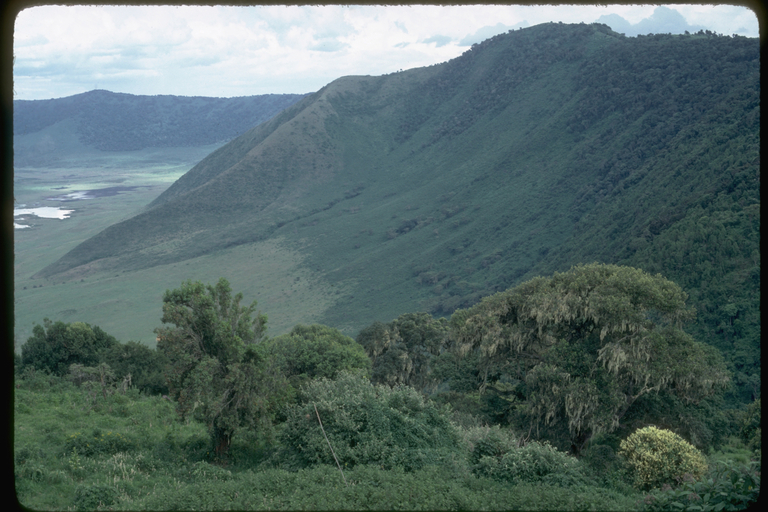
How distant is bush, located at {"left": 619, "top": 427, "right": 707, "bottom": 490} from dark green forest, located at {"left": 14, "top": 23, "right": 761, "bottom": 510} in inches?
2.1

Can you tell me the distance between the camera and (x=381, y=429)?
11.9 meters

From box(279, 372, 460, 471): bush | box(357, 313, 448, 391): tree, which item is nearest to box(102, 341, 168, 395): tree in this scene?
box(357, 313, 448, 391): tree

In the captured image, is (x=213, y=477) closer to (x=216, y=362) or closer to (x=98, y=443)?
(x=216, y=362)

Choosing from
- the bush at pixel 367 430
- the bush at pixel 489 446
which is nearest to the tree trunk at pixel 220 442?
the bush at pixel 367 430

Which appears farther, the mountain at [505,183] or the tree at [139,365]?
the mountain at [505,183]

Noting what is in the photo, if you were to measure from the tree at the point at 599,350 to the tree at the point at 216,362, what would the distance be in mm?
8524

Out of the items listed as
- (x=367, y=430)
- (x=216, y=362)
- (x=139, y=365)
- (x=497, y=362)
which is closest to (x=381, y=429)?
(x=367, y=430)

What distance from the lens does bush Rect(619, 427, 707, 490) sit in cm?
1039

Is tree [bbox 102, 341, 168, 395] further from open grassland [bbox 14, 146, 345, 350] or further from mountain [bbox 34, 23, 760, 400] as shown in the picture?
open grassland [bbox 14, 146, 345, 350]

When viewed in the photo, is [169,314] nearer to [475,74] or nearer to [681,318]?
[681,318]

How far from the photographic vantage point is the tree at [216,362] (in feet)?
41.1

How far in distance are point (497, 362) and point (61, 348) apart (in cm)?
2021

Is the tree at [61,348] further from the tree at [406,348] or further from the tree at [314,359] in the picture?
the tree at [406,348]

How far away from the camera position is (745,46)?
70.9 m
